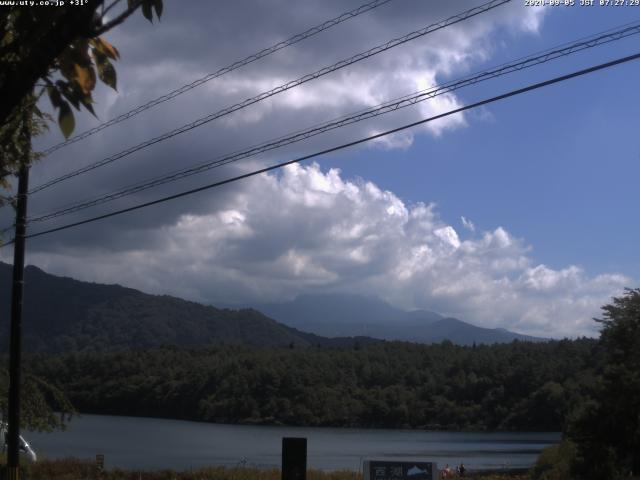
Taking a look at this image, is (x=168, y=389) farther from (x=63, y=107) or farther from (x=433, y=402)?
(x=63, y=107)

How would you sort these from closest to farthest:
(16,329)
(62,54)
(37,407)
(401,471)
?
(62,54) → (401,471) → (16,329) → (37,407)

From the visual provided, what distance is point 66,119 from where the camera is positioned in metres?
4.32

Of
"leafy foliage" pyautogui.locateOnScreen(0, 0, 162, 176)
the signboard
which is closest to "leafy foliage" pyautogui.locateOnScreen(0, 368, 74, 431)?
the signboard

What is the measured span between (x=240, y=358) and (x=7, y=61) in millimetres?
122264

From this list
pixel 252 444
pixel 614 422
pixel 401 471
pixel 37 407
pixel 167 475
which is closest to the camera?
pixel 401 471

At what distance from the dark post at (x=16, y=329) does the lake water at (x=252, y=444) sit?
30.2m

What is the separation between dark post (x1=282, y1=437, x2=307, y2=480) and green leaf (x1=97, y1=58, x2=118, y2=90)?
710 cm

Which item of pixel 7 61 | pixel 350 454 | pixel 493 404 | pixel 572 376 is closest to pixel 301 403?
pixel 493 404

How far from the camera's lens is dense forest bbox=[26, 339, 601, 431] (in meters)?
103

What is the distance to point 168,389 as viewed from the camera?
4596 inches

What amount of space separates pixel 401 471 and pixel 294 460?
7.03ft

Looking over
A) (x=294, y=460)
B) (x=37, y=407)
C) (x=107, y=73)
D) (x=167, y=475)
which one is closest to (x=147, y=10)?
(x=107, y=73)

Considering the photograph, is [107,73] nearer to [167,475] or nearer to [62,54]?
[62,54]

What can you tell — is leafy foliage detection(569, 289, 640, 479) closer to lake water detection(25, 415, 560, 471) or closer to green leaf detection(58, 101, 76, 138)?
lake water detection(25, 415, 560, 471)
